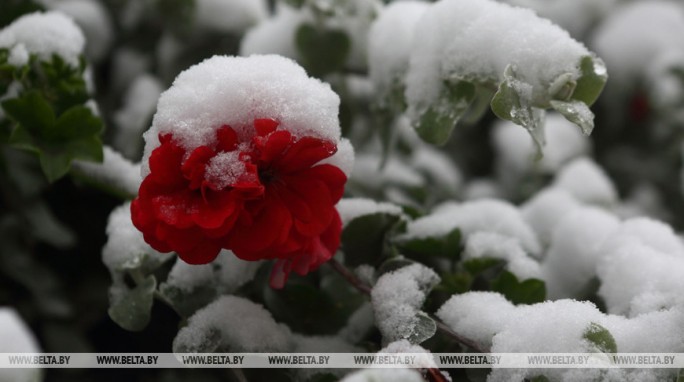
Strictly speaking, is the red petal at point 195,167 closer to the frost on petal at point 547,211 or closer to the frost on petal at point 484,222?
the frost on petal at point 484,222

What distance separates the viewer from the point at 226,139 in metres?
0.48

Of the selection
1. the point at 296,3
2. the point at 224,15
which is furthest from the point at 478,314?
the point at 224,15

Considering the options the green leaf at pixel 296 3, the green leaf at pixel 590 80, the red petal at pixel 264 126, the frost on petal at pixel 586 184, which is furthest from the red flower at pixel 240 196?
the frost on petal at pixel 586 184

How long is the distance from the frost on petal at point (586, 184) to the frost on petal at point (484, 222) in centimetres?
18

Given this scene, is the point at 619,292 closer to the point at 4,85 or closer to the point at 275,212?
the point at 275,212

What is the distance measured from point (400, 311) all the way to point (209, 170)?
0.55ft

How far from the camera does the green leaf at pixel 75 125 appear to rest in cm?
62

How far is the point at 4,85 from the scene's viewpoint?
63 centimetres

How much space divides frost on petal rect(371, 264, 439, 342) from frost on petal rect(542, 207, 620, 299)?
157 mm

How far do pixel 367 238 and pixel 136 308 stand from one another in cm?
19

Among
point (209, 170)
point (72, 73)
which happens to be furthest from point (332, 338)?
point (72, 73)

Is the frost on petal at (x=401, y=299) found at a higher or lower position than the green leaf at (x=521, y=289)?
higher

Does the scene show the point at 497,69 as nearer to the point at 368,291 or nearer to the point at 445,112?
the point at 445,112

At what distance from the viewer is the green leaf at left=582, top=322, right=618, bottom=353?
0.47 m
